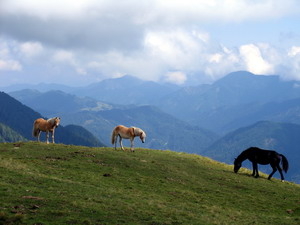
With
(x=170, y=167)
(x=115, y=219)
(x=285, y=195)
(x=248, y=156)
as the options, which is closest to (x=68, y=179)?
(x=115, y=219)

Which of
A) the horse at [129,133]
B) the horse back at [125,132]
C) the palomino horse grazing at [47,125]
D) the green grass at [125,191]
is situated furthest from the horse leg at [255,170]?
the palomino horse grazing at [47,125]

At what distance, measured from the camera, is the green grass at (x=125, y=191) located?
19.5 meters

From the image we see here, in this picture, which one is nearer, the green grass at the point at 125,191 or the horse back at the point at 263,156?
the green grass at the point at 125,191

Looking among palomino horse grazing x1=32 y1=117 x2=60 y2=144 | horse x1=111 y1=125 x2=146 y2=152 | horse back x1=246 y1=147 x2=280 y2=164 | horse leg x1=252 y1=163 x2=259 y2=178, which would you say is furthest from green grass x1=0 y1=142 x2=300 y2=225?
horse back x1=246 y1=147 x2=280 y2=164

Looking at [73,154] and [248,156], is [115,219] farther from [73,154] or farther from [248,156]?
[248,156]

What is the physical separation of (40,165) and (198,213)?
15187 millimetres

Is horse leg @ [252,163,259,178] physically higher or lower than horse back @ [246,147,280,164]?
lower

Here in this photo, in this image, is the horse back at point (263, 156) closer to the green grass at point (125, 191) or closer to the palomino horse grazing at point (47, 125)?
the green grass at point (125, 191)

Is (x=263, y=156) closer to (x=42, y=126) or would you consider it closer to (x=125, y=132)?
(x=125, y=132)

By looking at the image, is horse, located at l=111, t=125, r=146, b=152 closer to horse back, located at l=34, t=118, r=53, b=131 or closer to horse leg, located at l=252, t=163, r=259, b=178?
horse back, located at l=34, t=118, r=53, b=131

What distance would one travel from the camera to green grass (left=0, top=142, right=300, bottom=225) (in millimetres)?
19547

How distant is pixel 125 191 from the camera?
26.6 meters

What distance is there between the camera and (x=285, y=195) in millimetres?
33344

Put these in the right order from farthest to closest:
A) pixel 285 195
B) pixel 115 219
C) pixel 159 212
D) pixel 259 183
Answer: pixel 259 183
pixel 285 195
pixel 159 212
pixel 115 219
